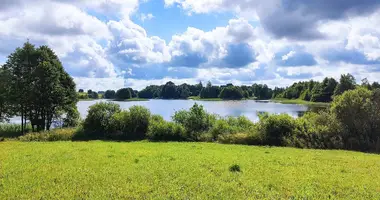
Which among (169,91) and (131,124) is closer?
(131,124)

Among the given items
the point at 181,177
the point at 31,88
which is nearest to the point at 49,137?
the point at 31,88

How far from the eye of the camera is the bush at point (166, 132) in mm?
22328

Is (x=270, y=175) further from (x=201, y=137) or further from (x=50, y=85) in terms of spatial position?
(x=50, y=85)

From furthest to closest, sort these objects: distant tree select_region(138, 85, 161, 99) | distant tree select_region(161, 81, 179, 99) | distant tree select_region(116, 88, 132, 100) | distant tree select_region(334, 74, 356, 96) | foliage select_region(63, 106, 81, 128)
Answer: distant tree select_region(138, 85, 161, 99), distant tree select_region(161, 81, 179, 99), distant tree select_region(116, 88, 132, 100), distant tree select_region(334, 74, 356, 96), foliage select_region(63, 106, 81, 128)

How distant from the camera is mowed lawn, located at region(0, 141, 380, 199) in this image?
7727mm

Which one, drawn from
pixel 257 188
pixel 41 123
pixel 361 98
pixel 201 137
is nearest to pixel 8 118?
pixel 41 123

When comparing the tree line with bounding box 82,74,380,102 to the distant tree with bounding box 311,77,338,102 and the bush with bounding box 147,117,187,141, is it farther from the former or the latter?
the bush with bounding box 147,117,187,141

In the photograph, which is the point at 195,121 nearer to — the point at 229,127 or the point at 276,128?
the point at 229,127

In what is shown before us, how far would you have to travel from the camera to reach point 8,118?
31375mm

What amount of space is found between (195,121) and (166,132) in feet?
8.24

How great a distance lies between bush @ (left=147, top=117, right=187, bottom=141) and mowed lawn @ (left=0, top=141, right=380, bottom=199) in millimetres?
9151

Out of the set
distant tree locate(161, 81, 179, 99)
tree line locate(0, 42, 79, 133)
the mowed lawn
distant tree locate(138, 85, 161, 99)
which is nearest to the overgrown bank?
the mowed lawn

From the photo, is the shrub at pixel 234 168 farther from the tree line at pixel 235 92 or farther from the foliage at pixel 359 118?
the tree line at pixel 235 92

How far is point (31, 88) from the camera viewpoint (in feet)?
97.1
